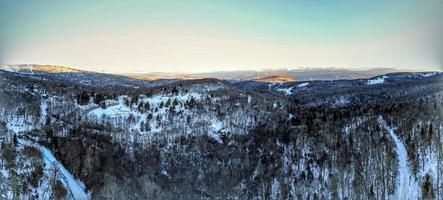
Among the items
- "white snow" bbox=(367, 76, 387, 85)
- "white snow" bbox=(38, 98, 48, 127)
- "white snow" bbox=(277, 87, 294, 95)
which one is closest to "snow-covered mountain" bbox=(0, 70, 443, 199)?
"white snow" bbox=(38, 98, 48, 127)

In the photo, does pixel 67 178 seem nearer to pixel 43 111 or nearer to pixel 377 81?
pixel 43 111

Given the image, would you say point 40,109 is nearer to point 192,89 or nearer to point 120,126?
point 120,126

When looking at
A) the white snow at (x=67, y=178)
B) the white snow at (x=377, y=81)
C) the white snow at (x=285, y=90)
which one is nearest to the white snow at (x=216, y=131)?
the white snow at (x=67, y=178)

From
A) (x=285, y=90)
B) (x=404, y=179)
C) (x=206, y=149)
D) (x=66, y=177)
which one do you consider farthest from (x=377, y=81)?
(x=66, y=177)

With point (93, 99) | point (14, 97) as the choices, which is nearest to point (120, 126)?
point (93, 99)

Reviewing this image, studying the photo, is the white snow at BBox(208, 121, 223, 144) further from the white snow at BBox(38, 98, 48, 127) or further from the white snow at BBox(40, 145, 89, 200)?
the white snow at BBox(38, 98, 48, 127)
